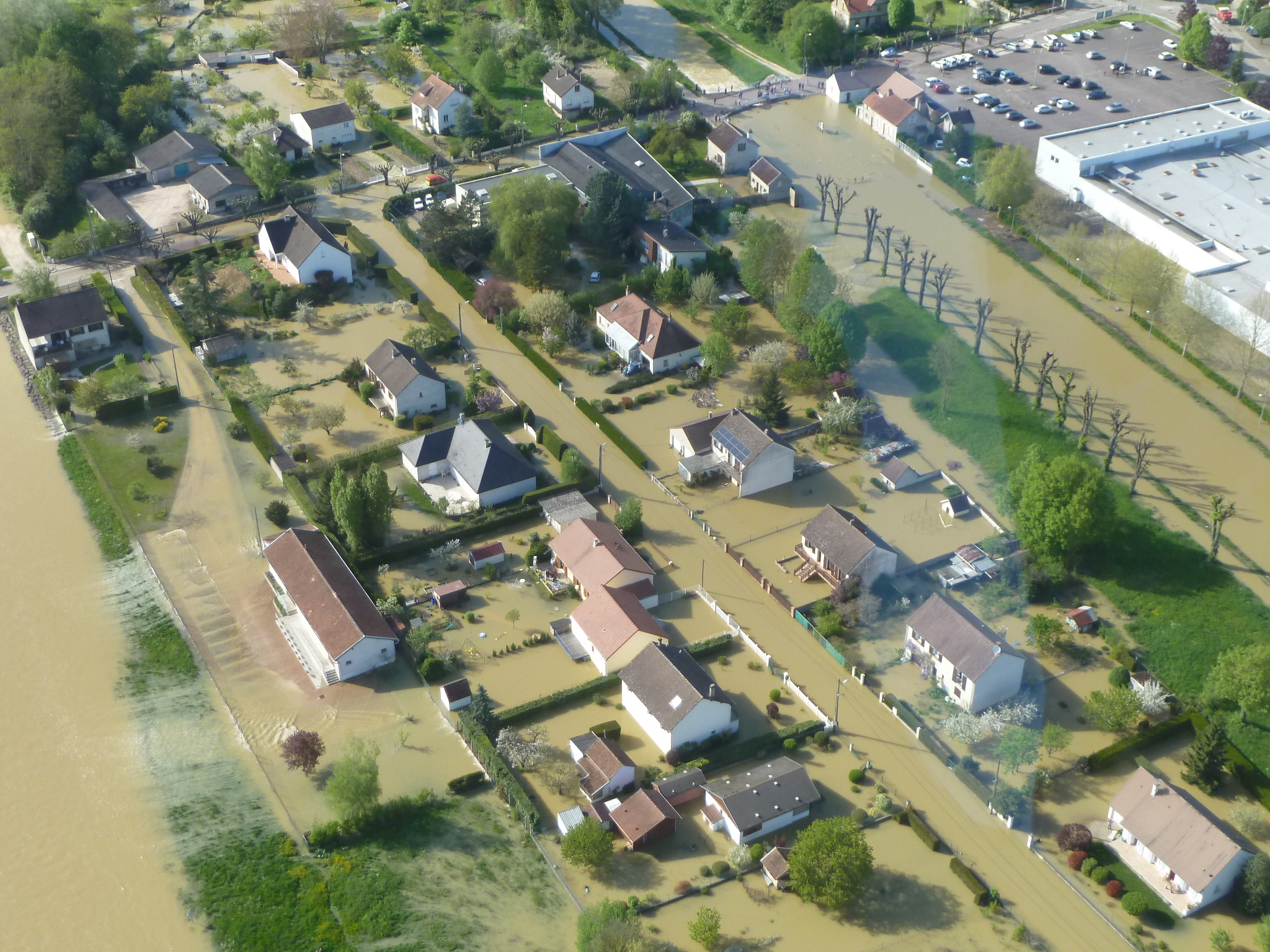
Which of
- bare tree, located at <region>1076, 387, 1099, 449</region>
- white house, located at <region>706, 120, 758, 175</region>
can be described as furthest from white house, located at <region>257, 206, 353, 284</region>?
bare tree, located at <region>1076, 387, 1099, 449</region>

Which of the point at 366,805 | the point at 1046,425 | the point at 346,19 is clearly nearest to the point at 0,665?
the point at 366,805

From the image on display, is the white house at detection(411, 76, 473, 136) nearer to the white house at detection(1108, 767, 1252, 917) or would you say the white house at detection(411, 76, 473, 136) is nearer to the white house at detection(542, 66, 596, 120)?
the white house at detection(542, 66, 596, 120)

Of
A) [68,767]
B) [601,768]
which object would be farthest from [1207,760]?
[68,767]

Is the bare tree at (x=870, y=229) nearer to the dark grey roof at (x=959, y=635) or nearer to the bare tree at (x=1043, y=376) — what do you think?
the bare tree at (x=1043, y=376)

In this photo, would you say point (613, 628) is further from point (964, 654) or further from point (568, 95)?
point (568, 95)

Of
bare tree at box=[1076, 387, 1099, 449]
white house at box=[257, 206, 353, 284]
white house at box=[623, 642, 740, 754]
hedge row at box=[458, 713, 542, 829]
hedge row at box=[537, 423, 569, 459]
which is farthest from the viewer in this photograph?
white house at box=[257, 206, 353, 284]

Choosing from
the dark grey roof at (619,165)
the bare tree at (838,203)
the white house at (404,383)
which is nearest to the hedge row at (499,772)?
the white house at (404,383)
